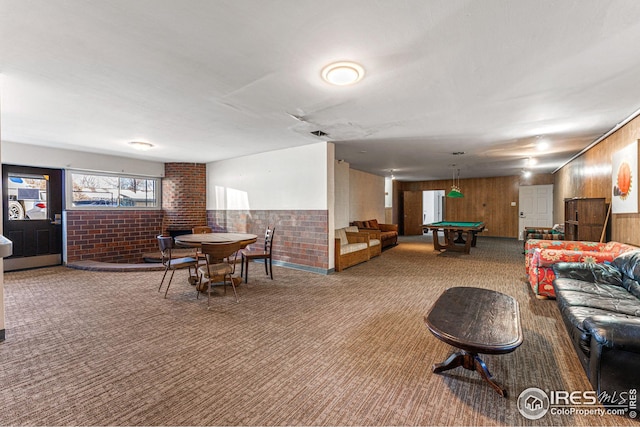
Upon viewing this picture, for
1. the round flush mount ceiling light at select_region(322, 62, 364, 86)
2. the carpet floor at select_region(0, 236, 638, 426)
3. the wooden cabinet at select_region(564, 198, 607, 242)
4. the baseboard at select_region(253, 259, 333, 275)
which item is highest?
the round flush mount ceiling light at select_region(322, 62, 364, 86)

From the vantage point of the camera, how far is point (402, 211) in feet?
41.8

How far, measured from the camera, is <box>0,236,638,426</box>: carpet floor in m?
1.69

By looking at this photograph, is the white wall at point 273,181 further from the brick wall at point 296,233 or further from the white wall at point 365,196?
the white wall at point 365,196

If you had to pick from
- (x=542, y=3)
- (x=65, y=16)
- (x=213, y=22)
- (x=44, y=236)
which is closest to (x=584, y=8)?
(x=542, y=3)

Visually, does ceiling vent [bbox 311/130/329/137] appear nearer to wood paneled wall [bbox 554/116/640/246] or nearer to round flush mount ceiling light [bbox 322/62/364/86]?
round flush mount ceiling light [bbox 322/62/364/86]

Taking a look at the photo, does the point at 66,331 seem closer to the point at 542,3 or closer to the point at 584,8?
the point at 542,3

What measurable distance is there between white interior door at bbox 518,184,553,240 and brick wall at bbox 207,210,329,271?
350 inches

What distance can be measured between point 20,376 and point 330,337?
244cm

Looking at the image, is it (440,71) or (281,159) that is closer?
(440,71)

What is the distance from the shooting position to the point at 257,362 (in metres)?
2.24

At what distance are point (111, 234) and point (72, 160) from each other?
1811mm

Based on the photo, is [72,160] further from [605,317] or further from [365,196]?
[605,317]

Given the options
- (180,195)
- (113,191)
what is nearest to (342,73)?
(180,195)

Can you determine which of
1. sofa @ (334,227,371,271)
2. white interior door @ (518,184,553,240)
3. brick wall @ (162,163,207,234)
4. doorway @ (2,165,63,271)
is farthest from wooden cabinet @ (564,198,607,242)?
doorway @ (2,165,63,271)
